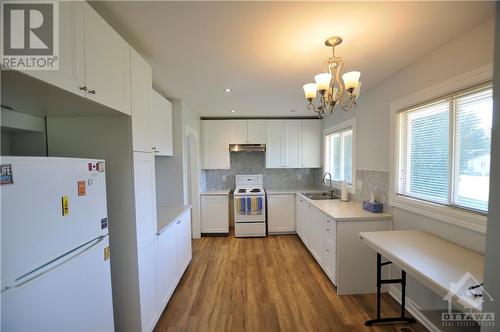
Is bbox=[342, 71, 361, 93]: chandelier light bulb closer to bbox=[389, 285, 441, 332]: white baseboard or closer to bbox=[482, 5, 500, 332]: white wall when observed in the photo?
bbox=[482, 5, 500, 332]: white wall

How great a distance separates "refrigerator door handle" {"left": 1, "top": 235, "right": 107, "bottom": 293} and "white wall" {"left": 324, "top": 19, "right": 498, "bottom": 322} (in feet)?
8.34

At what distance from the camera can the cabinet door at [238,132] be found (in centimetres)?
429

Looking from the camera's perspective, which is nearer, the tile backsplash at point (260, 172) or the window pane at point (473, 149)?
the window pane at point (473, 149)

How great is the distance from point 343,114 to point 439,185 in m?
1.89

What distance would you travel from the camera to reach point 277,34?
58.0 inches

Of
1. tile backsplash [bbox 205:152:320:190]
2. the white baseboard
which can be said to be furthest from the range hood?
the white baseboard

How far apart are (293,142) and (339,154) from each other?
3.32 ft

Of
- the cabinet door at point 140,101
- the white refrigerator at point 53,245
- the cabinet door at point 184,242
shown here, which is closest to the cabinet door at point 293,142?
the cabinet door at point 184,242

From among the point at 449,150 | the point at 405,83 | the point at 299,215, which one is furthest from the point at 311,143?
the point at 449,150

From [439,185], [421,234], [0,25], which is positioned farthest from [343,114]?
[0,25]

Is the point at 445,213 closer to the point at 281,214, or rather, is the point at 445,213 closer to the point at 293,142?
the point at 281,214

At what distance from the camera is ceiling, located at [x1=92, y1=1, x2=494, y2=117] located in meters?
1.23

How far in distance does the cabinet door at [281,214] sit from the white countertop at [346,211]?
1033 millimetres

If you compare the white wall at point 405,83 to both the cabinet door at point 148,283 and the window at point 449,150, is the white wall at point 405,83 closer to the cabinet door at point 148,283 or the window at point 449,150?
the window at point 449,150
